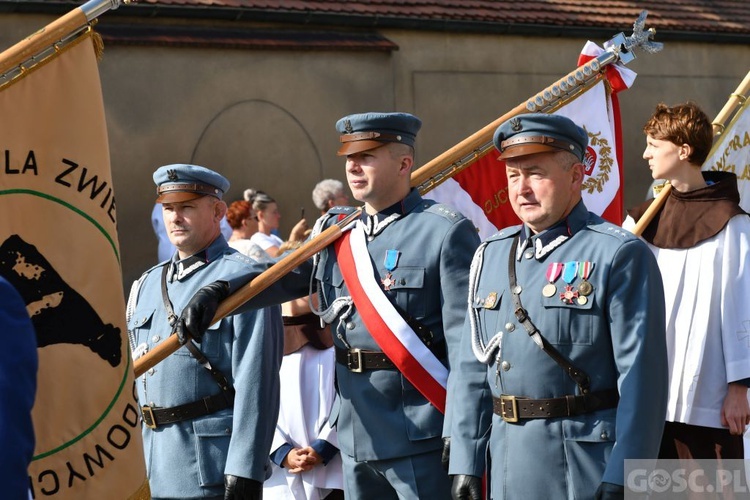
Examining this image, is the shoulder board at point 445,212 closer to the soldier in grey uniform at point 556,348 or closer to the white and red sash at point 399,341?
the white and red sash at point 399,341

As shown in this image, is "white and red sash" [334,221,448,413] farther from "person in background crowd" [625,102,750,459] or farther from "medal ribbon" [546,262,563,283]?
"person in background crowd" [625,102,750,459]

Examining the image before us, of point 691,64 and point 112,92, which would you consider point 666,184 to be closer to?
point 112,92

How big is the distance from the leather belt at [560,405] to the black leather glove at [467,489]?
0.86 feet

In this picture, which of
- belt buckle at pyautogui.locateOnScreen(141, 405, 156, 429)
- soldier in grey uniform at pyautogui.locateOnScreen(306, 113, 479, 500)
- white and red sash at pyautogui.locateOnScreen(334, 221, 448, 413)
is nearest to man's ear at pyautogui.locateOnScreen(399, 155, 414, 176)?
soldier in grey uniform at pyautogui.locateOnScreen(306, 113, 479, 500)

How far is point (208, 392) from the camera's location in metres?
5.29

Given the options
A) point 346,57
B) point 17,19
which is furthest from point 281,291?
point 346,57

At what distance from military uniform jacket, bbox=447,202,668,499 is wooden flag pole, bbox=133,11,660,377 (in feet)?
3.07

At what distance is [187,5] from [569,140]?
1016cm

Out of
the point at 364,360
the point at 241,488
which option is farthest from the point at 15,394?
the point at 241,488

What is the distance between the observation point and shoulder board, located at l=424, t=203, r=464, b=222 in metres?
5.00

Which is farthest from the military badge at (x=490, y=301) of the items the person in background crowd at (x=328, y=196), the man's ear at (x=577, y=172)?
the person in background crowd at (x=328, y=196)

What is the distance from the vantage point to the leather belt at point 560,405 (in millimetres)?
4145

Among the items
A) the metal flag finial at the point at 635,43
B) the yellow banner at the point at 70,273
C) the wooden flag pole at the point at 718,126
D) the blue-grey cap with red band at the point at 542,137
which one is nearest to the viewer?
the yellow banner at the point at 70,273

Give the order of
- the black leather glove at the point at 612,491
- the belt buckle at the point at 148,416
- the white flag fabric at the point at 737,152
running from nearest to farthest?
1. the black leather glove at the point at 612,491
2. the belt buckle at the point at 148,416
3. the white flag fabric at the point at 737,152
